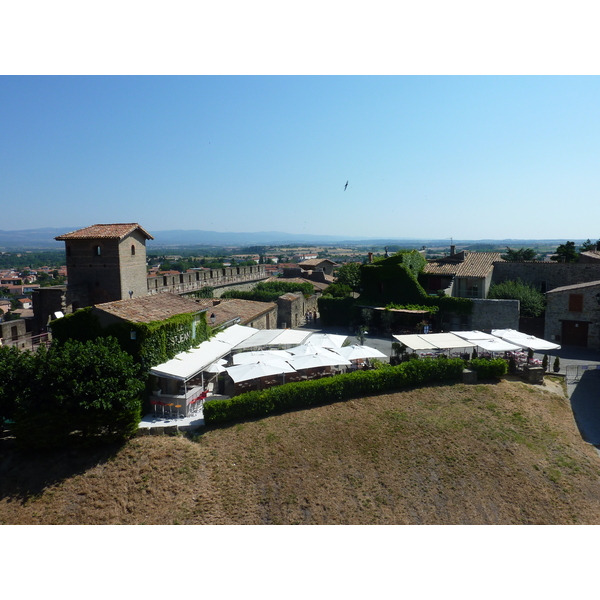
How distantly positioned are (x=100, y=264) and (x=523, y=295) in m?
27.1

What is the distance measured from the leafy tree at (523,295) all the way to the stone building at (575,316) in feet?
4.63

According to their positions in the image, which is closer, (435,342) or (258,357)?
(258,357)

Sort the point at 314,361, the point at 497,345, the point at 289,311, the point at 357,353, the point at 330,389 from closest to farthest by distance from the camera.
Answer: the point at 330,389 → the point at 314,361 → the point at 357,353 → the point at 497,345 → the point at 289,311

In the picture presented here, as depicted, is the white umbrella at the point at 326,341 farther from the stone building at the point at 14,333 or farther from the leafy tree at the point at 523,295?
the leafy tree at the point at 523,295

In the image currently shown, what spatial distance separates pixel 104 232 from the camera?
84.7ft

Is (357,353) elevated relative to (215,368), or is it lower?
elevated

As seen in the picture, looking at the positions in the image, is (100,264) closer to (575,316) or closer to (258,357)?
(258,357)

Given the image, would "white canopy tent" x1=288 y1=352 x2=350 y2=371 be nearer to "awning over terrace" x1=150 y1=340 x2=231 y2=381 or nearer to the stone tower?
"awning over terrace" x1=150 y1=340 x2=231 y2=381

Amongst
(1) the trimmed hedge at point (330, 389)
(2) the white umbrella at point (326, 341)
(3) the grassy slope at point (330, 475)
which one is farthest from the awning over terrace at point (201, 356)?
(2) the white umbrella at point (326, 341)

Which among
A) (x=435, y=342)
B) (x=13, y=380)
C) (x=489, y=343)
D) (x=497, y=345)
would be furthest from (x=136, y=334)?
(x=497, y=345)

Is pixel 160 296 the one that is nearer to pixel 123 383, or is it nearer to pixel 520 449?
pixel 123 383

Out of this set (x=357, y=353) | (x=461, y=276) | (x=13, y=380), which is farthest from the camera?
(x=461, y=276)

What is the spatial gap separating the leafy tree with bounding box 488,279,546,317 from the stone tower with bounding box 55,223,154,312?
24.5 meters

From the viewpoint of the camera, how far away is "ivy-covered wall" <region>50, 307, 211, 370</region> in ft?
49.6
